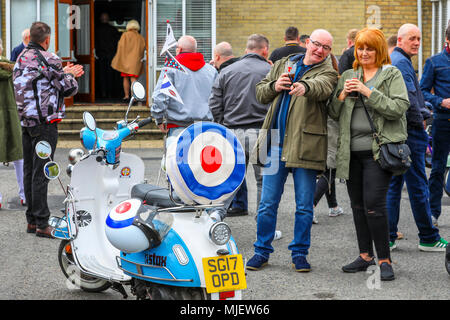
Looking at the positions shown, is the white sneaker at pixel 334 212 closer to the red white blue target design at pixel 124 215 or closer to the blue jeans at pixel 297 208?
the blue jeans at pixel 297 208

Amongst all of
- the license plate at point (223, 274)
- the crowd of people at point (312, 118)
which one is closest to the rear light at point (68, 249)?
the crowd of people at point (312, 118)

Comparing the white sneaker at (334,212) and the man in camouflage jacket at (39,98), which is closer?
the man in camouflage jacket at (39,98)

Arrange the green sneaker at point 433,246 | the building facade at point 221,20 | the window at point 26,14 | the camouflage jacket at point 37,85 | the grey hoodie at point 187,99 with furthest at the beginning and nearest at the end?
the building facade at point 221,20 < the window at point 26,14 < the grey hoodie at point 187,99 < the camouflage jacket at point 37,85 < the green sneaker at point 433,246

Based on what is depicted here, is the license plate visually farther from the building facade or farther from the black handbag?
the building facade

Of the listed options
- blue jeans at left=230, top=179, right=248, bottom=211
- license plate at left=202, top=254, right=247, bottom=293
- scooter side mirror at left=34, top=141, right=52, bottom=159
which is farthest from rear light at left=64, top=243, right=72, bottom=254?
blue jeans at left=230, top=179, right=248, bottom=211

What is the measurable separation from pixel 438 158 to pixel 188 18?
9.06 meters

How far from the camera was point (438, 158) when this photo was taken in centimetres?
741

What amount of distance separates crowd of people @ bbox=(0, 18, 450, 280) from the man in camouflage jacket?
0.01 m

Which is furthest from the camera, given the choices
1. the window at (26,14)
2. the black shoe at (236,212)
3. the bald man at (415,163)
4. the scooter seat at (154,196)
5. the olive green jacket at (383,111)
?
the window at (26,14)

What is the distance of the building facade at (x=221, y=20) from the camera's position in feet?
50.0

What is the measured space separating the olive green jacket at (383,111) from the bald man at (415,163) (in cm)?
73

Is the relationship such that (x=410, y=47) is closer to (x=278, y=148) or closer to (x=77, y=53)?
(x=278, y=148)

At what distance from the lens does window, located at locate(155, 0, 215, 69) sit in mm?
15391

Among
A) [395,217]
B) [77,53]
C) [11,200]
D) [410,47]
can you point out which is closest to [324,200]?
[395,217]
